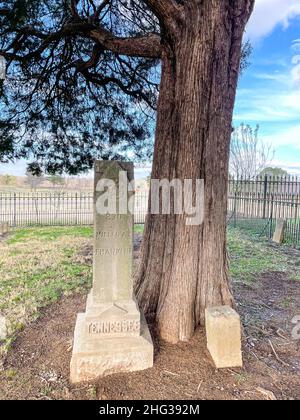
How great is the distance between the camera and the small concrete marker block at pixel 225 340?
298 cm

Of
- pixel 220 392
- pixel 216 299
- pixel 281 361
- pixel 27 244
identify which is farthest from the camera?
pixel 27 244

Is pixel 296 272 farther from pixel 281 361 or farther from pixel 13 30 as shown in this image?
pixel 13 30

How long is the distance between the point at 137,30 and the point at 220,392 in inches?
247

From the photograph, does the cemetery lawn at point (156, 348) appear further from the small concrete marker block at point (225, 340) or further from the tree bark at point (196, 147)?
the tree bark at point (196, 147)

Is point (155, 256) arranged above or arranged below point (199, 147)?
below

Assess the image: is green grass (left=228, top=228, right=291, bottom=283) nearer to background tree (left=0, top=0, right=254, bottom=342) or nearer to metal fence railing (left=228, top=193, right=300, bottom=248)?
metal fence railing (left=228, top=193, right=300, bottom=248)

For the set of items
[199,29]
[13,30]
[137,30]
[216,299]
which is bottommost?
[216,299]

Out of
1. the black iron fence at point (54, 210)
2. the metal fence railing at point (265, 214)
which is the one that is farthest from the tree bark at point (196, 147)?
the black iron fence at point (54, 210)

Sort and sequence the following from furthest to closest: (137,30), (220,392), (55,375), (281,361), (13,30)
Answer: (137,30), (13,30), (281,361), (55,375), (220,392)

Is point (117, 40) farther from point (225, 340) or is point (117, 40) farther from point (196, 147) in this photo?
point (225, 340)

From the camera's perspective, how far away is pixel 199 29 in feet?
10.6

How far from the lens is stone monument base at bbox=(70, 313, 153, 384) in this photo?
2861 millimetres

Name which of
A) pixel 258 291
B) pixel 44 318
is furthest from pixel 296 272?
pixel 44 318

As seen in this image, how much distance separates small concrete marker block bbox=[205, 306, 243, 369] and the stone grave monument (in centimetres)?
61
